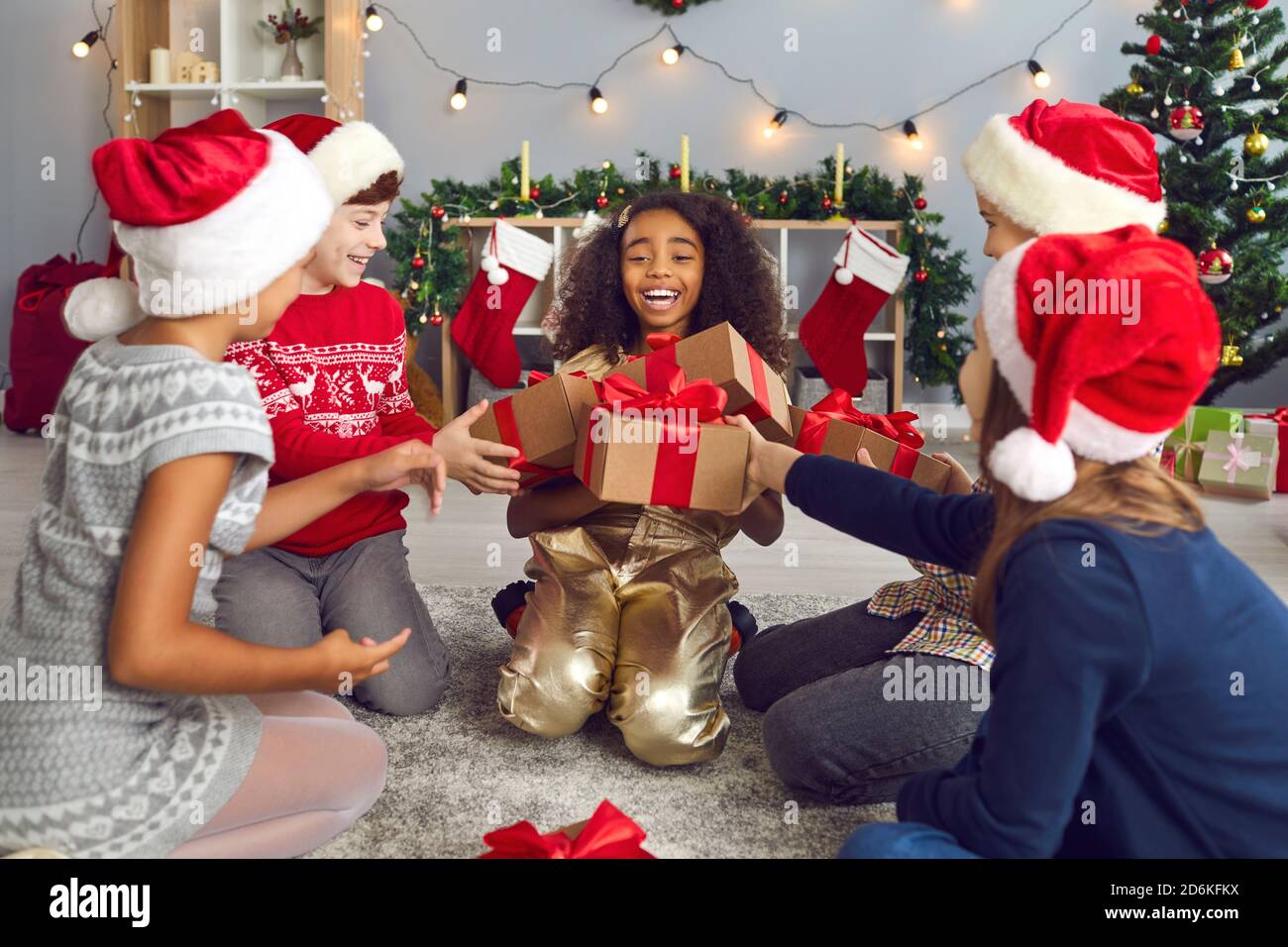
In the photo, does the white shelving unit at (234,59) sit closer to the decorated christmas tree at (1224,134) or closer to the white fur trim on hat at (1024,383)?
the decorated christmas tree at (1224,134)

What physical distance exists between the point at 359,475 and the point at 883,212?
3152 millimetres

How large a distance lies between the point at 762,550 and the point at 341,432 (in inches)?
50.6

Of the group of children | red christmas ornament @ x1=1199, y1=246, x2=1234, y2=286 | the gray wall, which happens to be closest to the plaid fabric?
the group of children

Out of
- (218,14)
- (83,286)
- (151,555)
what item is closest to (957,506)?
(151,555)

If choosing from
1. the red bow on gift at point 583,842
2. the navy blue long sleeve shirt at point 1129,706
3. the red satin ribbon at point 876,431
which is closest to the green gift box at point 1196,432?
the red satin ribbon at point 876,431

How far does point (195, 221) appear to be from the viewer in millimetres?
1135

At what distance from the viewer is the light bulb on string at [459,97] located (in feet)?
14.9

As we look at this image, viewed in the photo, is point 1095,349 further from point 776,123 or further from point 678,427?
point 776,123

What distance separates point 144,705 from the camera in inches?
45.3

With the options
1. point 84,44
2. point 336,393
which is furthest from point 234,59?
point 336,393

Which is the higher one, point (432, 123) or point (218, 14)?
Answer: point (218, 14)

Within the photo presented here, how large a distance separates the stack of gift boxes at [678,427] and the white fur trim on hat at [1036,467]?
49 cm
